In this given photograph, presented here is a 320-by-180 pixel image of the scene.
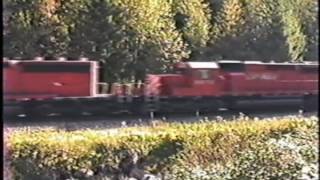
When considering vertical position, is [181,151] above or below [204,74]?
below

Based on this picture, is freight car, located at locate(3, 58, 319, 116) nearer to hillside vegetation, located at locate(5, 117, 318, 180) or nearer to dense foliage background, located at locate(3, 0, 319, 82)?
dense foliage background, located at locate(3, 0, 319, 82)

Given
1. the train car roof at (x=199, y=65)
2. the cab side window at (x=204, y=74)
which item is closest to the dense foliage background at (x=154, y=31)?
the train car roof at (x=199, y=65)

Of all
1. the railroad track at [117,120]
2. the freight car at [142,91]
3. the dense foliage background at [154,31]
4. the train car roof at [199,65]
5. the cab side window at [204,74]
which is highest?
the dense foliage background at [154,31]

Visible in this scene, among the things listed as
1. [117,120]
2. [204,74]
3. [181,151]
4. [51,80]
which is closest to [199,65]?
[204,74]

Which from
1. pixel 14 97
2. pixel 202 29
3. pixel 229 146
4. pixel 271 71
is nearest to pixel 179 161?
pixel 229 146

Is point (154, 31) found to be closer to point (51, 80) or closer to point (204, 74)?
point (204, 74)

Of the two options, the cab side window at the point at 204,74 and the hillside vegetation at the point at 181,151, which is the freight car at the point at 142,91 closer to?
the cab side window at the point at 204,74

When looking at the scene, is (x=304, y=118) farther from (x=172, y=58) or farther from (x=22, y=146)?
(x=22, y=146)
